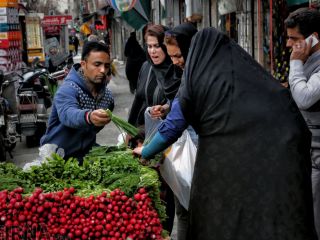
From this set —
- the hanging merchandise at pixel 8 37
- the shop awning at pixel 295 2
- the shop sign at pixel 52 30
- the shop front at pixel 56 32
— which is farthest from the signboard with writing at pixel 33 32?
the shop awning at pixel 295 2

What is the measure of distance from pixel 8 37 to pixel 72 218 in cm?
1303

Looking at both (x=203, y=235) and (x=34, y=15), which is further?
(x=34, y=15)

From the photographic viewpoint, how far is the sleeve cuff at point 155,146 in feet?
12.2

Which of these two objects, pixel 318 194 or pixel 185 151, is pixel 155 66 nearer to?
pixel 185 151

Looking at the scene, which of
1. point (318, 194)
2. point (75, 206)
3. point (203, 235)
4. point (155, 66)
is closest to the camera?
point (75, 206)

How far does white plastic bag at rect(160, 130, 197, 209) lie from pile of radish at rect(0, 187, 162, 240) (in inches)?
42.8

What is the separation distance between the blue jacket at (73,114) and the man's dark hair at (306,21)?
4.93 feet

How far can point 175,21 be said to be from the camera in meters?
20.3

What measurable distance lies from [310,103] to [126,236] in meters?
1.81

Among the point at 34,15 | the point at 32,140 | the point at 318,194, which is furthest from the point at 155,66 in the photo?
the point at 34,15

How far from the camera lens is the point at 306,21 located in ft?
14.3

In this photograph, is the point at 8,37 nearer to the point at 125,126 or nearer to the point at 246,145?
the point at 125,126

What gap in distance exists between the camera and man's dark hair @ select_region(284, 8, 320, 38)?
4.35 meters

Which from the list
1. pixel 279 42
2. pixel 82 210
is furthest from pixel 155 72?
pixel 279 42
